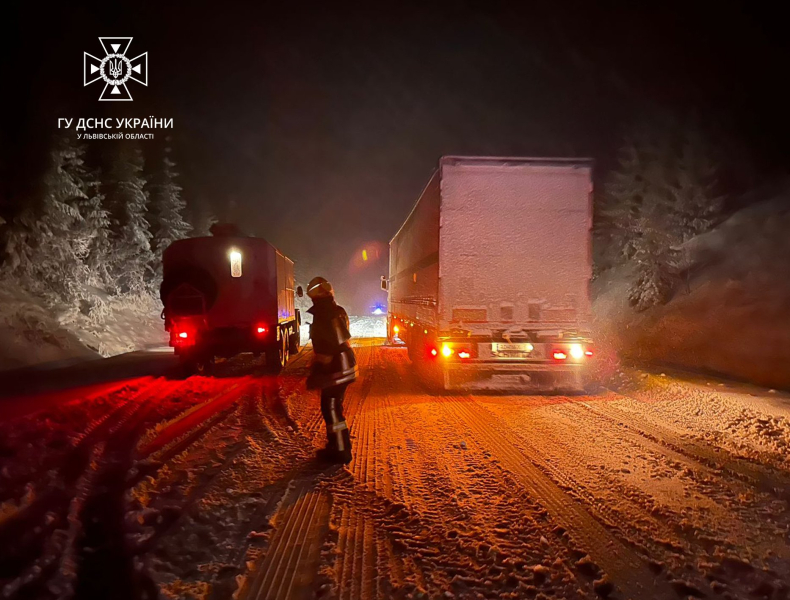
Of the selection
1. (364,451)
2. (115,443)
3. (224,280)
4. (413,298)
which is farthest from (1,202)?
(364,451)

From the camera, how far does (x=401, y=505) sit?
4.53 m

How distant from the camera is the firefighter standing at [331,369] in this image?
577cm

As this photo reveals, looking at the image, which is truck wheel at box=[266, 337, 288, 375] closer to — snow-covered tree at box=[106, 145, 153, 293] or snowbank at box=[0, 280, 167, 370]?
snowbank at box=[0, 280, 167, 370]

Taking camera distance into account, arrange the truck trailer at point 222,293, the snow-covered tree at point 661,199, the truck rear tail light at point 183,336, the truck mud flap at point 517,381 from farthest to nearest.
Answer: the snow-covered tree at point 661,199, the truck trailer at point 222,293, the truck rear tail light at point 183,336, the truck mud flap at point 517,381

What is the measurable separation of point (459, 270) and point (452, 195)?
1.47m

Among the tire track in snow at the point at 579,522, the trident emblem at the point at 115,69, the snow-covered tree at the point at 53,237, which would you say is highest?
the trident emblem at the point at 115,69

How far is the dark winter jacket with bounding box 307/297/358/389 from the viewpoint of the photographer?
578cm

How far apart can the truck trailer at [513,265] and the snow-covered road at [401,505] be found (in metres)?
1.82

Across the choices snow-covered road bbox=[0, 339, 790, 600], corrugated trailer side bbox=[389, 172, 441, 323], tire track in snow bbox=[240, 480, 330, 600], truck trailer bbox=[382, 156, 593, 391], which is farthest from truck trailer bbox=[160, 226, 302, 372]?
tire track in snow bbox=[240, 480, 330, 600]

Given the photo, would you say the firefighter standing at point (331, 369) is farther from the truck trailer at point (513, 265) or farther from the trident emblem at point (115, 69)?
the trident emblem at point (115, 69)

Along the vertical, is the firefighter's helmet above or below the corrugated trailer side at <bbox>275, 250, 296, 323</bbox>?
below

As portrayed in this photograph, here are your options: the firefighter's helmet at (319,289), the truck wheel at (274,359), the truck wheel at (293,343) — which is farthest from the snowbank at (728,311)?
the truck wheel at (293,343)

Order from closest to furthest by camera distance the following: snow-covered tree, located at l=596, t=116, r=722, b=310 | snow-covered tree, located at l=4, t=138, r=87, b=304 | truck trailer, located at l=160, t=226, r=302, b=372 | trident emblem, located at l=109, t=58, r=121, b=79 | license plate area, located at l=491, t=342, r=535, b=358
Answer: license plate area, located at l=491, t=342, r=535, b=358, truck trailer, located at l=160, t=226, r=302, b=372, snow-covered tree, located at l=4, t=138, r=87, b=304, trident emblem, located at l=109, t=58, r=121, b=79, snow-covered tree, located at l=596, t=116, r=722, b=310

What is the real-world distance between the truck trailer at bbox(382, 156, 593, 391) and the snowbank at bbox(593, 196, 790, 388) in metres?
6.04
